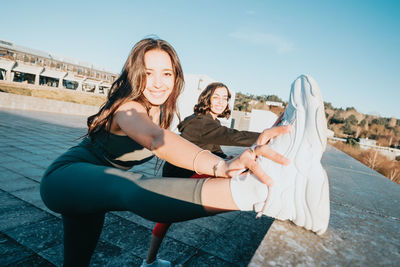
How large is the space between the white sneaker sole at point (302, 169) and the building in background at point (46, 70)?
1339 inches

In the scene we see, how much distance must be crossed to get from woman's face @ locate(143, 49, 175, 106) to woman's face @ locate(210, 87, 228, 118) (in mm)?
1136

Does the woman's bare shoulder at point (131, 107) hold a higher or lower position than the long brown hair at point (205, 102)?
lower

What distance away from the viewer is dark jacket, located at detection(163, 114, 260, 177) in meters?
1.92

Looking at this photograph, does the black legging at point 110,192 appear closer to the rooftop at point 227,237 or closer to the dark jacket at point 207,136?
the rooftop at point 227,237

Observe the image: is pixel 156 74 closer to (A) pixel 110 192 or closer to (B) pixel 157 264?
(A) pixel 110 192

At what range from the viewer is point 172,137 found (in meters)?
1.00

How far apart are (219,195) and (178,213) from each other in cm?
15

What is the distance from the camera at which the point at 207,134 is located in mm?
2094

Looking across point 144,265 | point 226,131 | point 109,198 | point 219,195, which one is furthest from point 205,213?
point 226,131

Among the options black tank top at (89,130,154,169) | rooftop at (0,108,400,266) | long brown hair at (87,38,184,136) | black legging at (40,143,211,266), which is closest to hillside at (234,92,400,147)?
rooftop at (0,108,400,266)

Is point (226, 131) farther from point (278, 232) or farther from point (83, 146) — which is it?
point (83, 146)

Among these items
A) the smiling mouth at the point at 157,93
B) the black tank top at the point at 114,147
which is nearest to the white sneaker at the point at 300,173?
the black tank top at the point at 114,147

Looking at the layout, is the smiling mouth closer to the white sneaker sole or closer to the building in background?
the white sneaker sole

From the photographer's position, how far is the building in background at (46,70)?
3112 cm
